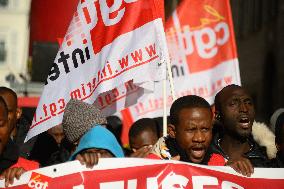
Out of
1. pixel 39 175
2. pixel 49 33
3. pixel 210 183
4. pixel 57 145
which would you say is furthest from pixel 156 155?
pixel 49 33

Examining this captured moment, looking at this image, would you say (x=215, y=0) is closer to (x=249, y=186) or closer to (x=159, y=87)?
(x=159, y=87)

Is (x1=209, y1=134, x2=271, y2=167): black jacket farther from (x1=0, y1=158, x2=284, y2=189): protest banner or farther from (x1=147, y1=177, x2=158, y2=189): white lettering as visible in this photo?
(x1=147, y1=177, x2=158, y2=189): white lettering

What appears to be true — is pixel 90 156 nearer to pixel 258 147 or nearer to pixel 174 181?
pixel 174 181

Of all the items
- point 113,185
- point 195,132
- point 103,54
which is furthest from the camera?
point 103,54

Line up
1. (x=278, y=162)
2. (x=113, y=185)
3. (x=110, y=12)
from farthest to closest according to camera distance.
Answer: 1. (x=110, y=12)
2. (x=278, y=162)
3. (x=113, y=185)

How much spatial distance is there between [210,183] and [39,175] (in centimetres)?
97

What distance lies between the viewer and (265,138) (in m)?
4.76

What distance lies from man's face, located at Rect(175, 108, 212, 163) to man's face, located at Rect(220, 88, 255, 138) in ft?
2.00

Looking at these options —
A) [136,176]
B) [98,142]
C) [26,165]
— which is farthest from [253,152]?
[26,165]

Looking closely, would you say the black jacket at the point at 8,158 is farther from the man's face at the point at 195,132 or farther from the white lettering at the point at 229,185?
the white lettering at the point at 229,185

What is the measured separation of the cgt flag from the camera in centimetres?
471

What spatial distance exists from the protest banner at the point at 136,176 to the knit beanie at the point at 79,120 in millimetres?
433

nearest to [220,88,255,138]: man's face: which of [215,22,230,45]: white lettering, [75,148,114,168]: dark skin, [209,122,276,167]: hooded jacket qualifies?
[209,122,276,167]: hooded jacket

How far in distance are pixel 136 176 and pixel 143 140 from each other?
1729 millimetres
